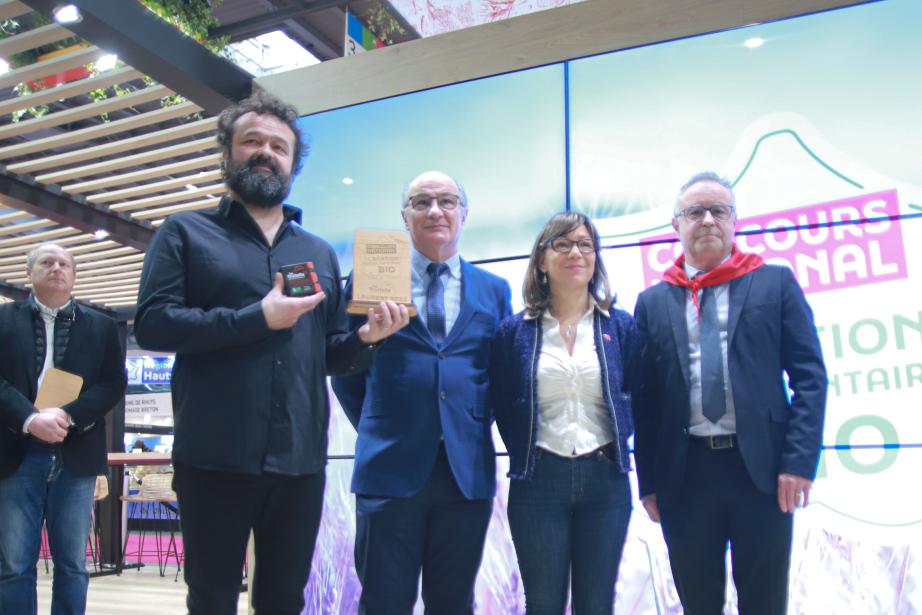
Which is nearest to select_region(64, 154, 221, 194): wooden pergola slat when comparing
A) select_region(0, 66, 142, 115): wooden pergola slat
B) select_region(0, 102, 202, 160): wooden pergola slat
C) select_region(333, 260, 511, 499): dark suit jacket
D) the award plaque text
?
select_region(0, 102, 202, 160): wooden pergola slat

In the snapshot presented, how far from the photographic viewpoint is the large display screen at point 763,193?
282cm

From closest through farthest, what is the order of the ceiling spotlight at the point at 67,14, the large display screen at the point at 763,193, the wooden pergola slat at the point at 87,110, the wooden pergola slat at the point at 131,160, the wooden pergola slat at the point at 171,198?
the large display screen at the point at 763,193 < the ceiling spotlight at the point at 67,14 < the wooden pergola slat at the point at 87,110 < the wooden pergola slat at the point at 131,160 < the wooden pergola slat at the point at 171,198

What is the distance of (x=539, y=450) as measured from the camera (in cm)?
214

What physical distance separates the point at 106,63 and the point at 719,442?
14.0 ft

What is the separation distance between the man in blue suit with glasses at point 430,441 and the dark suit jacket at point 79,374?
51.3 inches

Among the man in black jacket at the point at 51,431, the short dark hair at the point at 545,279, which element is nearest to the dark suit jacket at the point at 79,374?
the man in black jacket at the point at 51,431

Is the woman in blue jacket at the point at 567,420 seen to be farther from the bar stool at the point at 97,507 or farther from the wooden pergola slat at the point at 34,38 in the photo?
the bar stool at the point at 97,507

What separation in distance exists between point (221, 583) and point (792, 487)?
1477 millimetres

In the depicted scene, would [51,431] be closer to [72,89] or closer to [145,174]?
[72,89]

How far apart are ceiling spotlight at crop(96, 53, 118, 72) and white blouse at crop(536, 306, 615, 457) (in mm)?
3680

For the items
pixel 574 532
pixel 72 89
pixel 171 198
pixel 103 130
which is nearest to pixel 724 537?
pixel 574 532

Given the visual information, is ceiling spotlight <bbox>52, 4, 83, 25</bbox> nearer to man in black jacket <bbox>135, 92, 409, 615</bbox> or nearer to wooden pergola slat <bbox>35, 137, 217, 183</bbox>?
wooden pergola slat <bbox>35, 137, 217, 183</bbox>

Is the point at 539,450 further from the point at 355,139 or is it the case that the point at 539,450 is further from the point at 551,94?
the point at 355,139

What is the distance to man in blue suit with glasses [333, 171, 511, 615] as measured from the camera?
2.13 meters
